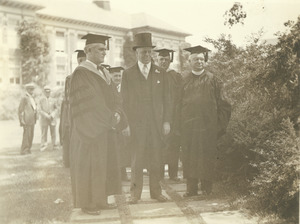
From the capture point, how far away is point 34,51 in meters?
3.32

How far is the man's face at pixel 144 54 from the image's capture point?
11.7 ft

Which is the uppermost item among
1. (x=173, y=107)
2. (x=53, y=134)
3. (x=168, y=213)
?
(x=173, y=107)

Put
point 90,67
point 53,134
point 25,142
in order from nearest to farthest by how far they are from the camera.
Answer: point 90,67
point 25,142
point 53,134

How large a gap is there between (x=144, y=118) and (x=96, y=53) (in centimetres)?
77

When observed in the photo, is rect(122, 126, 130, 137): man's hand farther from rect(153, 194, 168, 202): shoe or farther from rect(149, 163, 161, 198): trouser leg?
rect(153, 194, 168, 202): shoe

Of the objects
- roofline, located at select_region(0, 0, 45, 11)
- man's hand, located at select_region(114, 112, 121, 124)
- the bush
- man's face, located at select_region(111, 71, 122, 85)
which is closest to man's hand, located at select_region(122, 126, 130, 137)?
man's hand, located at select_region(114, 112, 121, 124)

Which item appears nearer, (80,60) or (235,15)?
(80,60)

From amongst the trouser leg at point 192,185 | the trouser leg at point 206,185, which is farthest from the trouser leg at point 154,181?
the trouser leg at point 206,185

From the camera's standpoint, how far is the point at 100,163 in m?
3.28

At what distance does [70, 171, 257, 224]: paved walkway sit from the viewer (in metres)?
3.29

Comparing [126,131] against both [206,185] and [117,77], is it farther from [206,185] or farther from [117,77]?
[206,185]

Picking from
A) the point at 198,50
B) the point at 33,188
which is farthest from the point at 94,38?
the point at 33,188

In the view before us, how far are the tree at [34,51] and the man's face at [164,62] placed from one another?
3.57 ft

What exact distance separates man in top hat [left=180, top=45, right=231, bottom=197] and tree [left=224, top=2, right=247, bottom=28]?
1.24 feet
